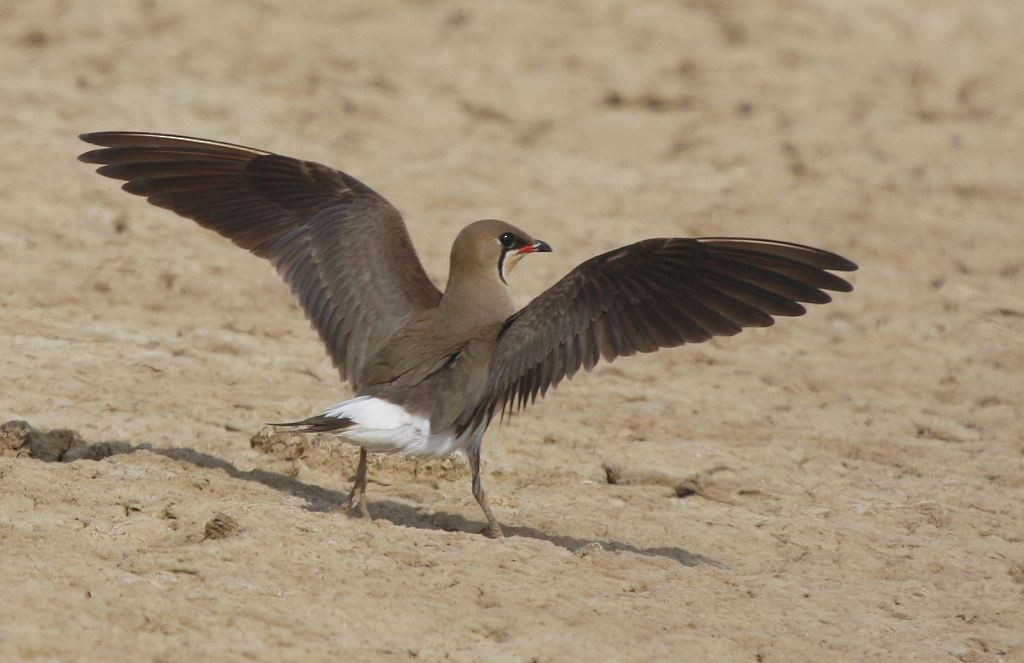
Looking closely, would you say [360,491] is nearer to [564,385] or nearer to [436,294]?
[436,294]

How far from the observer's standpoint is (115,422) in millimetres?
6562

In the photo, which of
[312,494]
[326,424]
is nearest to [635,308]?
[326,424]

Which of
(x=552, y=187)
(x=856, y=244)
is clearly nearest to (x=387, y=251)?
(x=552, y=187)

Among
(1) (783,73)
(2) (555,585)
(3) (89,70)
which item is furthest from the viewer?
(1) (783,73)

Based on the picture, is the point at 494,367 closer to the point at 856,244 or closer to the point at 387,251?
the point at 387,251

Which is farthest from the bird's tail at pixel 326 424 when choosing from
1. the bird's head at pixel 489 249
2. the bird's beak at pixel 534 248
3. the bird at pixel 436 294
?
the bird's beak at pixel 534 248

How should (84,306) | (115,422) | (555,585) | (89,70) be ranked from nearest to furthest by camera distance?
(555,585) < (115,422) < (84,306) < (89,70)

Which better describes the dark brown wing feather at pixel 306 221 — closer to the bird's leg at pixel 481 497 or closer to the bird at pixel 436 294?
the bird at pixel 436 294

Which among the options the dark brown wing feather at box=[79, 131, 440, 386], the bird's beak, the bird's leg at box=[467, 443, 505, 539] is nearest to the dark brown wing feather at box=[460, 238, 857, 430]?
the bird's leg at box=[467, 443, 505, 539]

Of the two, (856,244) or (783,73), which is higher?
(783,73)

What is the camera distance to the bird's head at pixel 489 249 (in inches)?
253

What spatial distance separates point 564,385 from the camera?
7.79m

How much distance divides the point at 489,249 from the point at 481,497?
109cm

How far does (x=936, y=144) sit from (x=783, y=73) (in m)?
1.35
